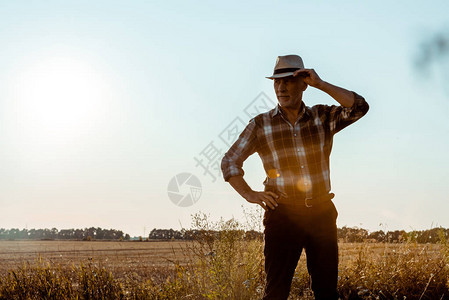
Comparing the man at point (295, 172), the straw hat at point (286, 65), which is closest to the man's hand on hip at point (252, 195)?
the man at point (295, 172)

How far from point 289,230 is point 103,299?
3517 millimetres

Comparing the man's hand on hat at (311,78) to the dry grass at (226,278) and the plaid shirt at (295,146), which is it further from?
the dry grass at (226,278)

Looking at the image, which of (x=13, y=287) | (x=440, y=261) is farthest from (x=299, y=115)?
(x=13, y=287)

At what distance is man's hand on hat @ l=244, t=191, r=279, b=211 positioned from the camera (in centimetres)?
343

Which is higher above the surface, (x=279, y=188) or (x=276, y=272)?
(x=279, y=188)

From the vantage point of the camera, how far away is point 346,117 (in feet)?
11.4

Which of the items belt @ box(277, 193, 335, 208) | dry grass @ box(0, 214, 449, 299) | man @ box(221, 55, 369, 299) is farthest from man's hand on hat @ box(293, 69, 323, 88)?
dry grass @ box(0, 214, 449, 299)

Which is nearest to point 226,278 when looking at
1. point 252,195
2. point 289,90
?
point 252,195

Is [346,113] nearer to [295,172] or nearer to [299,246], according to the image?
[295,172]

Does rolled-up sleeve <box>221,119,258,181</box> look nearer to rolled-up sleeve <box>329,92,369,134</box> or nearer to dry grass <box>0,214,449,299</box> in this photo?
rolled-up sleeve <box>329,92,369,134</box>

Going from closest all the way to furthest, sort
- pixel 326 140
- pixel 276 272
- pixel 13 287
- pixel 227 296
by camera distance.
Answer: pixel 276 272
pixel 326 140
pixel 227 296
pixel 13 287

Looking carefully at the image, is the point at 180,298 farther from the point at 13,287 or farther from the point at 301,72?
the point at 301,72

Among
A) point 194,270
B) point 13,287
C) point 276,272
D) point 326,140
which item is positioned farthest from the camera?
point 13,287

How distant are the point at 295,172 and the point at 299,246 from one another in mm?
555
